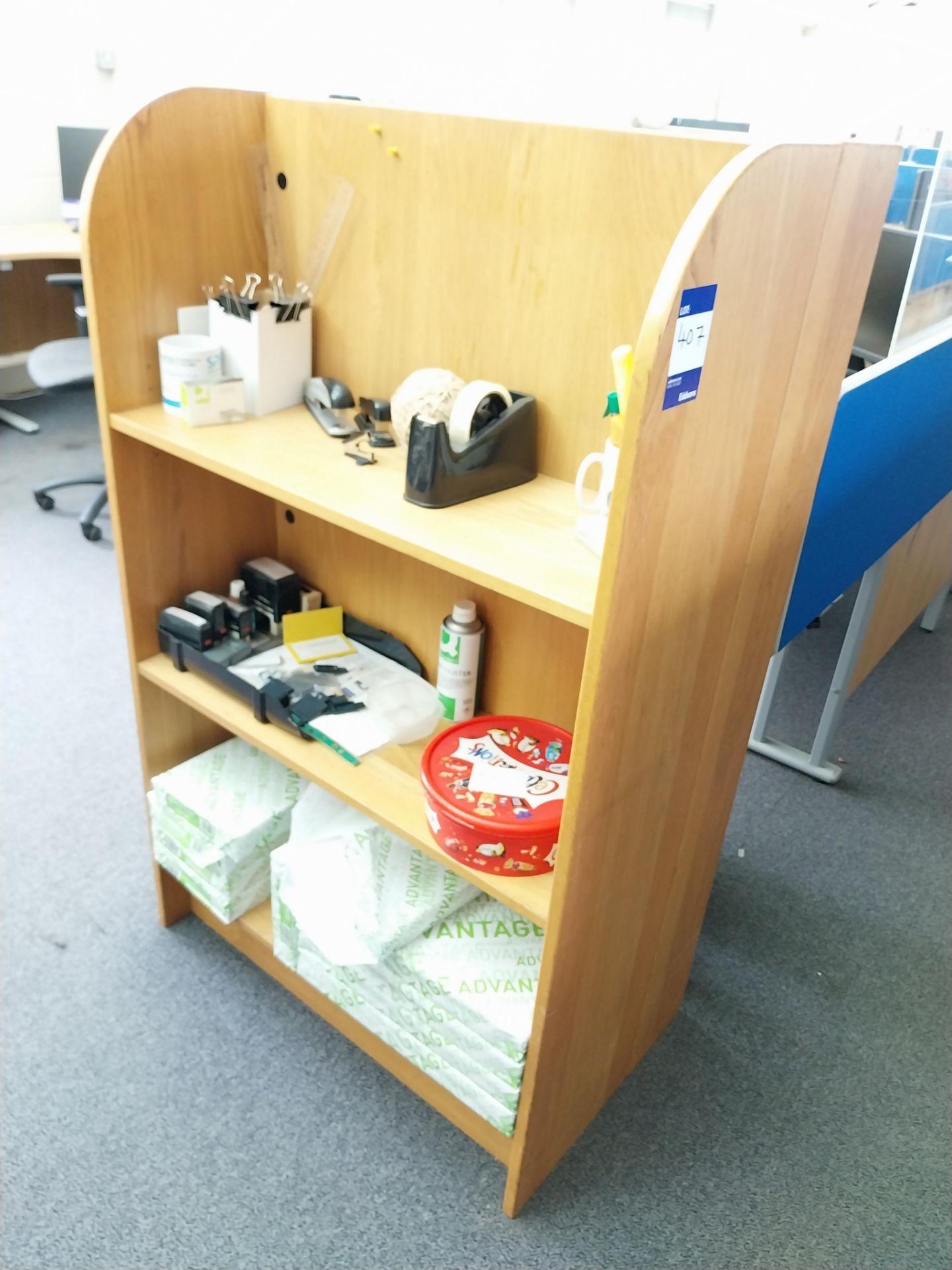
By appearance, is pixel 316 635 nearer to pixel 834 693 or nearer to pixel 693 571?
pixel 693 571

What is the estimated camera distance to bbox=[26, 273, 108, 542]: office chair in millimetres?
2965

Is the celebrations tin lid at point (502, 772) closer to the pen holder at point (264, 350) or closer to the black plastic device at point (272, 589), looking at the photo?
the black plastic device at point (272, 589)

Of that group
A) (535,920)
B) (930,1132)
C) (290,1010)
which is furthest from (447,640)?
(930,1132)

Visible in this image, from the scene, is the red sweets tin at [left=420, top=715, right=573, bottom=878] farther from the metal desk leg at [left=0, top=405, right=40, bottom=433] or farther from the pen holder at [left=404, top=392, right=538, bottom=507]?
the metal desk leg at [left=0, top=405, right=40, bottom=433]

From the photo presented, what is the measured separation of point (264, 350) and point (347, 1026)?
1.06 m

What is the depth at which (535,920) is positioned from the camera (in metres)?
1.07

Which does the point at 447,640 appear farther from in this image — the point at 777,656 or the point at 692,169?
the point at 777,656

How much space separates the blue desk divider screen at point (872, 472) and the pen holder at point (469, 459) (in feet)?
1.69

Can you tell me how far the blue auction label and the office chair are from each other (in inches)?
98.8

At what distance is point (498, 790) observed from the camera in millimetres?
1155

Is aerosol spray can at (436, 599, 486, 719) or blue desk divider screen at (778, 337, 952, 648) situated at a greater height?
blue desk divider screen at (778, 337, 952, 648)

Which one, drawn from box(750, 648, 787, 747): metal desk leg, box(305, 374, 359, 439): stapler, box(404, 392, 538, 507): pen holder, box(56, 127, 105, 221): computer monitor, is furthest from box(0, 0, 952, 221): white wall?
box(404, 392, 538, 507): pen holder

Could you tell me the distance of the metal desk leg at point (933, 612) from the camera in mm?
2959

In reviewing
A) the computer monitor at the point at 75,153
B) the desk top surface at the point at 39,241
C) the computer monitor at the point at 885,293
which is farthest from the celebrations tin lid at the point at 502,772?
the computer monitor at the point at 75,153
